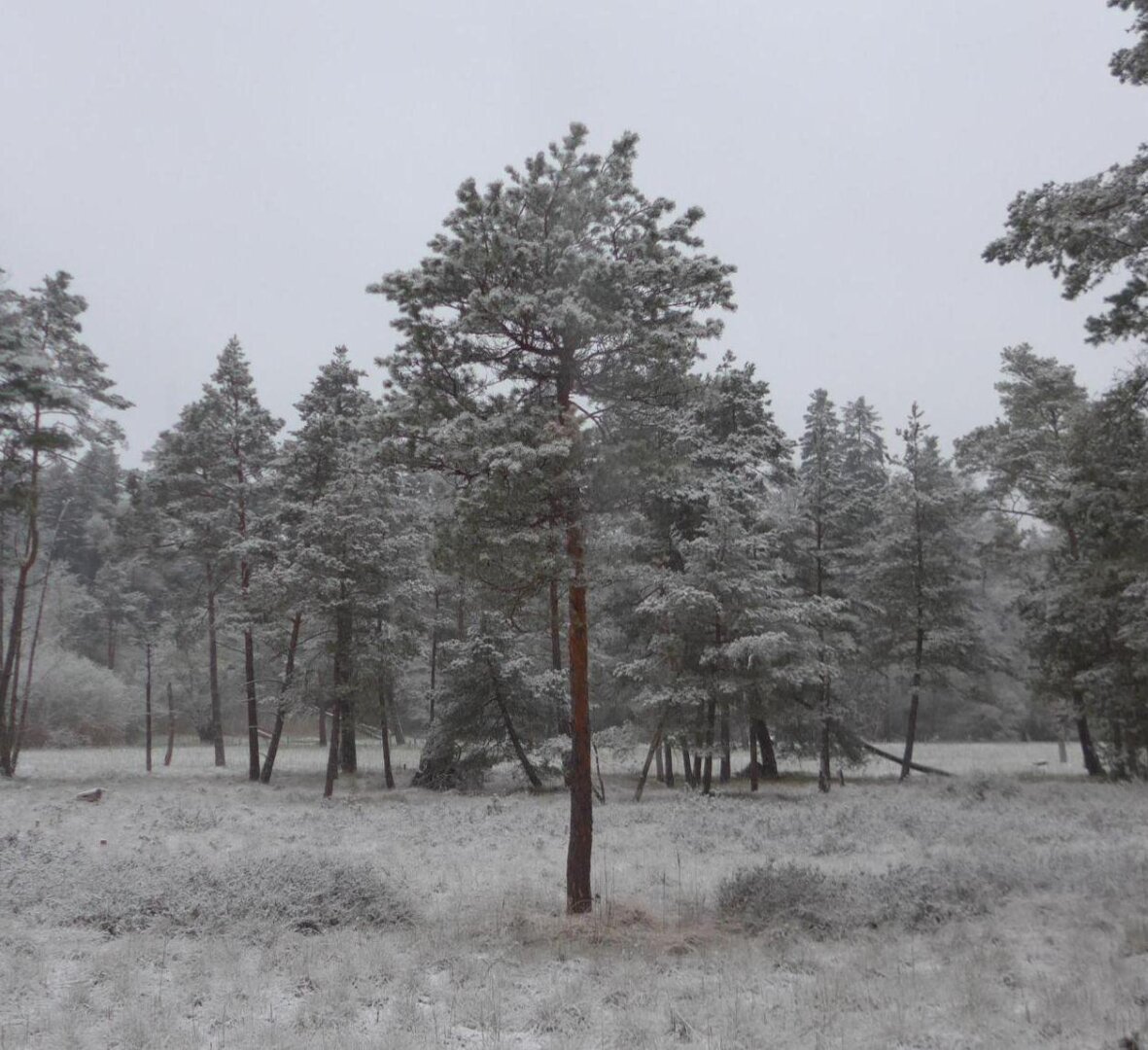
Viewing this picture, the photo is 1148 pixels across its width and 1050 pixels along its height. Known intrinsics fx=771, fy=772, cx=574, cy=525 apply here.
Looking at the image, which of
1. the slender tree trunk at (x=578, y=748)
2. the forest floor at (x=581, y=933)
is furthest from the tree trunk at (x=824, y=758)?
the slender tree trunk at (x=578, y=748)

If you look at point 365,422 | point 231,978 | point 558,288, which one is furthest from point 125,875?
point 558,288

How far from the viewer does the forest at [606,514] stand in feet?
36.9

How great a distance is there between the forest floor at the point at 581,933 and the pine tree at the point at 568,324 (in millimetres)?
2364

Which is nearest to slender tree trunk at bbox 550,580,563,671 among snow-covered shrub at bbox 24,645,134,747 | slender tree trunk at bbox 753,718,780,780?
→ slender tree trunk at bbox 753,718,780,780

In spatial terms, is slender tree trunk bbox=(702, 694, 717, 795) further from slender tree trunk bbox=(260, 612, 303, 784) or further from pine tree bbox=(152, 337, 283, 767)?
pine tree bbox=(152, 337, 283, 767)

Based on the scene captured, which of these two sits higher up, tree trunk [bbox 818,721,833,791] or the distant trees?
the distant trees

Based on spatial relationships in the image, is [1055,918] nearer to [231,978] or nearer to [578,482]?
[578,482]

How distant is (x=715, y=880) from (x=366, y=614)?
16342 millimetres

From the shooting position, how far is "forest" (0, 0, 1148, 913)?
1125cm

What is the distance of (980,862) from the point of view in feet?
41.0

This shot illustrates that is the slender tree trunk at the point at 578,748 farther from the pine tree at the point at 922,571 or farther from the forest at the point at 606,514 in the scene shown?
the pine tree at the point at 922,571

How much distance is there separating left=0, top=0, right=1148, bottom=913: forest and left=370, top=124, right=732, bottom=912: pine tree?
2.1 inches

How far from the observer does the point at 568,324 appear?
10.7 meters

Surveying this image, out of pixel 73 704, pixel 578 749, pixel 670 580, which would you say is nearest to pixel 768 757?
pixel 670 580
